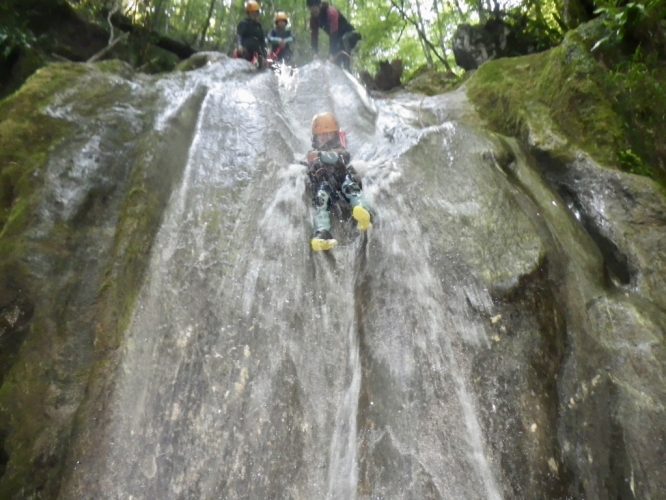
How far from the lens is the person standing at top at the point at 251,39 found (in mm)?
11633

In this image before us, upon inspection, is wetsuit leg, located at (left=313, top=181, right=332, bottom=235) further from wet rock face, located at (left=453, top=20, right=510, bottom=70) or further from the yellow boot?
wet rock face, located at (left=453, top=20, right=510, bottom=70)

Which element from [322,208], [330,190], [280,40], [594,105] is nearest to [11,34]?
[280,40]

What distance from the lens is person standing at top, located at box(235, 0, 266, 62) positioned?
38.2ft

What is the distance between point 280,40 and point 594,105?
8.09m

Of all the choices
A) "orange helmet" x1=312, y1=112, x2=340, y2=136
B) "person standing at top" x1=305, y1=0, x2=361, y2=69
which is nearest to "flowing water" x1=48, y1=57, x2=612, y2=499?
"orange helmet" x1=312, y1=112, x2=340, y2=136

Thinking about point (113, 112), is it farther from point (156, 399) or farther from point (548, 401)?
point (548, 401)

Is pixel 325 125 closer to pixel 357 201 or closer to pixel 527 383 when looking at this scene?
pixel 357 201

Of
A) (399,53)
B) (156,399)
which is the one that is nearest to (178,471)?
(156,399)

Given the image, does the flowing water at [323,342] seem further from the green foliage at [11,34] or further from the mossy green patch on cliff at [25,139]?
the green foliage at [11,34]

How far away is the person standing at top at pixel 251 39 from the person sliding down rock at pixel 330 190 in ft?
20.5

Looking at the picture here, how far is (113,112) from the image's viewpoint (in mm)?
6277

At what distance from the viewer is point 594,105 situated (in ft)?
20.3

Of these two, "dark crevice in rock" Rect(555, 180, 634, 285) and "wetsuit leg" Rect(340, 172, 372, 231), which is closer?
"dark crevice in rock" Rect(555, 180, 634, 285)

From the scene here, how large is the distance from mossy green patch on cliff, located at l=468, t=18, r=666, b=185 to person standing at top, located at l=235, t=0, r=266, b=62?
6.63 metres
